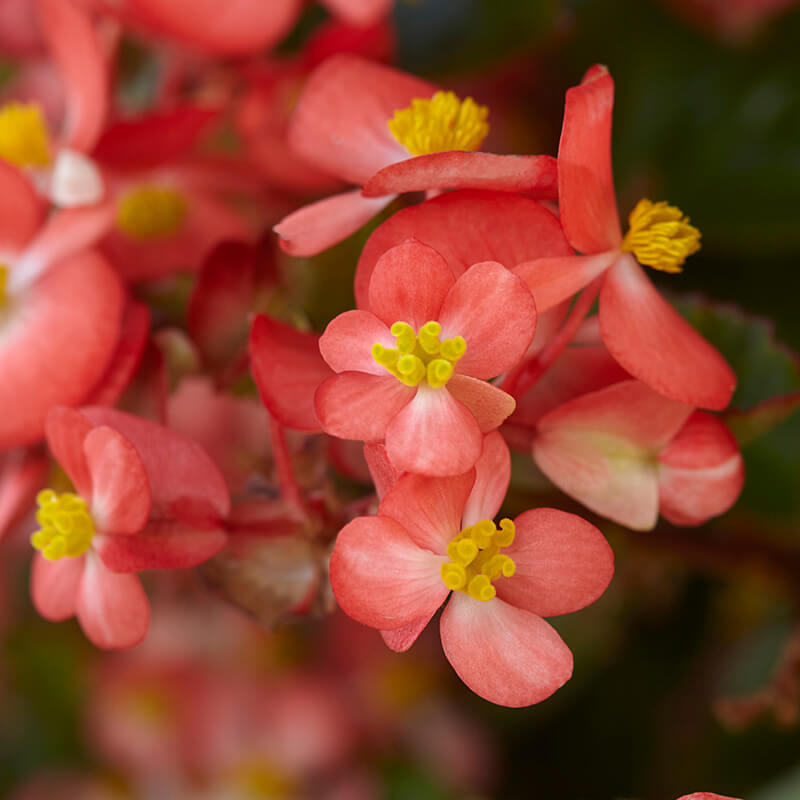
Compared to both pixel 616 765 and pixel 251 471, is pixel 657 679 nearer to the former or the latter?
pixel 616 765

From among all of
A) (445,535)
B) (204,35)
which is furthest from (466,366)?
(204,35)

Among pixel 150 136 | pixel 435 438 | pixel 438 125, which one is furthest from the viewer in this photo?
pixel 150 136

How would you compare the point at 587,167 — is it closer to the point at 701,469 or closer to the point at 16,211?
the point at 701,469

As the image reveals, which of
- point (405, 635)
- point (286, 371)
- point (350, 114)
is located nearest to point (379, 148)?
point (350, 114)

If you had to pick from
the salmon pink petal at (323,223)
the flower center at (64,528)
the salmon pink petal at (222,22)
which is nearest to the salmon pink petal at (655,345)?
the salmon pink petal at (323,223)

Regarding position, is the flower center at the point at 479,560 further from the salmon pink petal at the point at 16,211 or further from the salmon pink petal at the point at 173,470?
the salmon pink petal at the point at 16,211

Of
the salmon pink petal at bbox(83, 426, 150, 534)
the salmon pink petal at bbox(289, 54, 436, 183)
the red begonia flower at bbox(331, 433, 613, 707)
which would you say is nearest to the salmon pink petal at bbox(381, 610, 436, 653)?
the red begonia flower at bbox(331, 433, 613, 707)

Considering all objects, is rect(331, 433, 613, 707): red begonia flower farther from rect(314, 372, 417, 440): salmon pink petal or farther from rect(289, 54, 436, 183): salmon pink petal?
rect(289, 54, 436, 183): salmon pink petal
